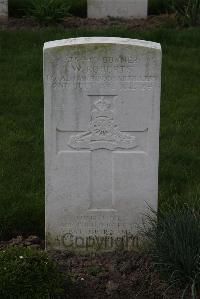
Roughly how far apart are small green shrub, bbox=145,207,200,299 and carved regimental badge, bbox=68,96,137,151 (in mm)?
619

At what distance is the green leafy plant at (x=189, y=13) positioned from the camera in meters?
11.0

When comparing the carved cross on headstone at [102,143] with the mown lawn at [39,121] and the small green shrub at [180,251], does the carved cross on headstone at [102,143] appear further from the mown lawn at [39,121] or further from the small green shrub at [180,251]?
the mown lawn at [39,121]

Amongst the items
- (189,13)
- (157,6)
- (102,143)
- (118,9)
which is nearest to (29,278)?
(102,143)

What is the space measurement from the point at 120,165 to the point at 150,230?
51 centimetres

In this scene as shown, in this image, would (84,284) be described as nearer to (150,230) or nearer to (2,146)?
(150,230)

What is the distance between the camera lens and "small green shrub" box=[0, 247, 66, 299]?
14.9 feet

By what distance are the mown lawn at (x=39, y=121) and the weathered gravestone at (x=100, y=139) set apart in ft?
1.67

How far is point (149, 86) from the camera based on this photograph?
5.12 meters

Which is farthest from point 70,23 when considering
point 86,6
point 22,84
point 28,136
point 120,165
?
point 120,165

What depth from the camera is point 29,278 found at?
455 cm

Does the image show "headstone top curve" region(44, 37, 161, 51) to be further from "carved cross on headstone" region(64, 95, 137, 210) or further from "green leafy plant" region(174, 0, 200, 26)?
"green leafy plant" region(174, 0, 200, 26)

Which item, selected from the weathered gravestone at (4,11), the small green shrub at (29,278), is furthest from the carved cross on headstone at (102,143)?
the weathered gravestone at (4,11)

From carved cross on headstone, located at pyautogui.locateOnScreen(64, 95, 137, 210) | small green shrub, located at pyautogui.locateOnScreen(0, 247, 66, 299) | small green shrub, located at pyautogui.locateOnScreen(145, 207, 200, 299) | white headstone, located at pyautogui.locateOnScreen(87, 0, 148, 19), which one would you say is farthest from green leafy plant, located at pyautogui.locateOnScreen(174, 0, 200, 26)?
small green shrub, located at pyautogui.locateOnScreen(0, 247, 66, 299)

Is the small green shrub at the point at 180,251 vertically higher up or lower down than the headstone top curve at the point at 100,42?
lower down
